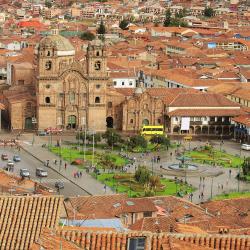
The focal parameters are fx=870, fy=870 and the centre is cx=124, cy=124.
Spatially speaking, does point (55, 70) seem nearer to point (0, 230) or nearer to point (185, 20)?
point (0, 230)

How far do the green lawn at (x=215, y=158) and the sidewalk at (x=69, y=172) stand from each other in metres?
8.35

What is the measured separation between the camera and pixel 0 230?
13.2 metres

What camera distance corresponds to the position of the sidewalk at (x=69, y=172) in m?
44.9

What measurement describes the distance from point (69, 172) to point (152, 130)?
15144mm

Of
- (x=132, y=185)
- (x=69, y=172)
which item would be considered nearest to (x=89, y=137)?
(x=69, y=172)

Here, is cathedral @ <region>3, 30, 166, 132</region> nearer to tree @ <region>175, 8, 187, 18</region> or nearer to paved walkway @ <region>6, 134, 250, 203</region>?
paved walkway @ <region>6, 134, 250, 203</region>

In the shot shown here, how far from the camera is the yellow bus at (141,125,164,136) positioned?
63.0m

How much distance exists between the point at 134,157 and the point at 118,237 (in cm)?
4216

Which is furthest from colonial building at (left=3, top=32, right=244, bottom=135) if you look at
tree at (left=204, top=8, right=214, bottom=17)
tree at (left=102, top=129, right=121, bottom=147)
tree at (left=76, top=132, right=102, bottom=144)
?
tree at (left=204, top=8, right=214, bottom=17)

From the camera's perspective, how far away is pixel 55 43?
65312 millimetres

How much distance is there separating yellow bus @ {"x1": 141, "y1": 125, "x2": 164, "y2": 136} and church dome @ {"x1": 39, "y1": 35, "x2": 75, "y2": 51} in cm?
892

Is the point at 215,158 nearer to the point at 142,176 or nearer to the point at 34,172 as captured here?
the point at 142,176

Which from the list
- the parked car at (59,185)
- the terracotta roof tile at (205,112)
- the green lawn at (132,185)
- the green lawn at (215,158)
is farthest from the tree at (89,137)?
the parked car at (59,185)

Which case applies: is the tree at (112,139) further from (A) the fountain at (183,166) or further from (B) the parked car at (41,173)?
→ (B) the parked car at (41,173)
